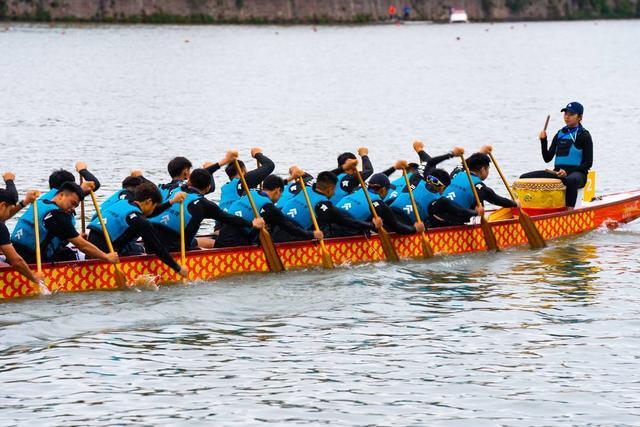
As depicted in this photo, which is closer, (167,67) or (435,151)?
(435,151)

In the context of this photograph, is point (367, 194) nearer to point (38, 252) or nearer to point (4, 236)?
point (38, 252)

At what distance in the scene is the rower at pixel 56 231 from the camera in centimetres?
1855

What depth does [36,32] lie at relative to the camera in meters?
106

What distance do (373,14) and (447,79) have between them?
1873 inches

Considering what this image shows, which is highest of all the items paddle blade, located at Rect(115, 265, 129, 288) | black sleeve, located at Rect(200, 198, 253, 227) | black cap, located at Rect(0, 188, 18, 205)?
black cap, located at Rect(0, 188, 18, 205)

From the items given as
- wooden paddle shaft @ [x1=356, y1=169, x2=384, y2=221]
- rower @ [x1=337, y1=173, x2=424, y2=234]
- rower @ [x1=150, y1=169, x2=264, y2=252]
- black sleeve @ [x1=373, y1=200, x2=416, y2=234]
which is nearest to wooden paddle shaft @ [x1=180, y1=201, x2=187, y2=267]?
rower @ [x1=150, y1=169, x2=264, y2=252]

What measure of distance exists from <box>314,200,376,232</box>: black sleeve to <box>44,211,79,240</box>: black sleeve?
15.6 feet

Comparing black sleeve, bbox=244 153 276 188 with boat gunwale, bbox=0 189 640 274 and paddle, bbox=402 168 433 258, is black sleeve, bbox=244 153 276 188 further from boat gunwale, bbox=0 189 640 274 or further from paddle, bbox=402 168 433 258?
paddle, bbox=402 168 433 258

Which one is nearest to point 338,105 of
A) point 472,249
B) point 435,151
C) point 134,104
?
point 134,104

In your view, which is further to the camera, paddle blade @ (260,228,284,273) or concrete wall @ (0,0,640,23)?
concrete wall @ (0,0,640,23)

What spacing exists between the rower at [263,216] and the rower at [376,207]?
100cm

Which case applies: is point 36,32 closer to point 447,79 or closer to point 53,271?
point 447,79

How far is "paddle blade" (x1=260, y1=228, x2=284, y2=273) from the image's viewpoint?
69.3 feet

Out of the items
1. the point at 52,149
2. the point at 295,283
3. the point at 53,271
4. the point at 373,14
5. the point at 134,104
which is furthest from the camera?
the point at 373,14
